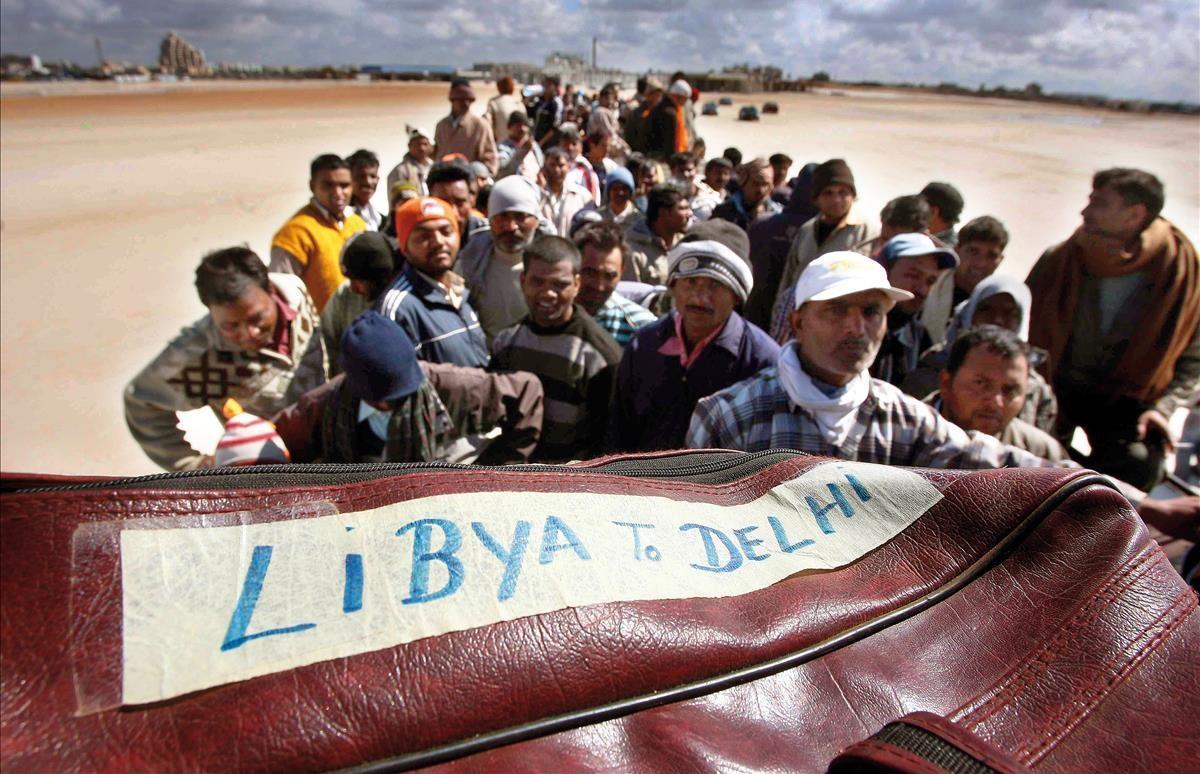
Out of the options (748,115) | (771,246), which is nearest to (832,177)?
(771,246)

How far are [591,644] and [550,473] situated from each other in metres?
0.28

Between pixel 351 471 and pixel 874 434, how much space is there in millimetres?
1441

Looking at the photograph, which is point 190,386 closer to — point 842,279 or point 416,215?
point 416,215

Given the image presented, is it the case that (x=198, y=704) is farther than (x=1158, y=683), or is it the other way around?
(x=1158, y=683)

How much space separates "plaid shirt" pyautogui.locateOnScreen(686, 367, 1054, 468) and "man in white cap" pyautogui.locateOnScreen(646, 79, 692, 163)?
806 centimetres

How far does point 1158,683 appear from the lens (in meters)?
0.72

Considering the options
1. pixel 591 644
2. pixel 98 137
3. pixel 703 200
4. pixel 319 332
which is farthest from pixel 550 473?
pixel 98 137

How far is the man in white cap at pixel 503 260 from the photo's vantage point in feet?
11.6

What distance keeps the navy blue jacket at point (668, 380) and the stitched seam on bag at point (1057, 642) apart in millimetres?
1646

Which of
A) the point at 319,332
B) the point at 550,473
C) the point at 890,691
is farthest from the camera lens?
the point at 319,332

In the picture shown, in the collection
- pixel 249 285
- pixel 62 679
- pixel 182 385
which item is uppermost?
pixel 62 679

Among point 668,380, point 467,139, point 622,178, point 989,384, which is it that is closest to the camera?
point 989,384

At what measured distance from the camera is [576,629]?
638 millimetres

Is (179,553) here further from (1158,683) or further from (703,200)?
(703,200)
